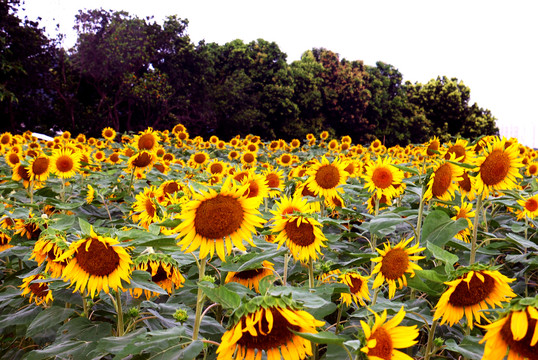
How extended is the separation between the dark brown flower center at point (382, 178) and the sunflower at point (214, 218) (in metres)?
1.92

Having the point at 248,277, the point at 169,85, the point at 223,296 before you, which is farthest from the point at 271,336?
the point at 169,85

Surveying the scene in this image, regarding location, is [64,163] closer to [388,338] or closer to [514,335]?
[388,338]

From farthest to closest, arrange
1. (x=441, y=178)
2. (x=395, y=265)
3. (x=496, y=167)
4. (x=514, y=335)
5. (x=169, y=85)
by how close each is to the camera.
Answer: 1. (x=169, y=85)
2. (x=441, y=178)
3. (x=496, y=167)
4. (x=395, y=265)
5. (x=514, y=335)

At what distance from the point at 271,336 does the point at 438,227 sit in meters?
1.24

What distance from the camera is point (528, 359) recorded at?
1.06 m

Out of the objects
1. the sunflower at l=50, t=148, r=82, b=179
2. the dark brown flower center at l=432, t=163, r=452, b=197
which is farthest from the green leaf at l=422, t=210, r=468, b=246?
the sunflower at l=50, t=148, r=82, b=179

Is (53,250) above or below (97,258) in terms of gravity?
below

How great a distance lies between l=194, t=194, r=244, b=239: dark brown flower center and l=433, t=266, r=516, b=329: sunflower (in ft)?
2.66

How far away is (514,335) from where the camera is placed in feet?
3.27

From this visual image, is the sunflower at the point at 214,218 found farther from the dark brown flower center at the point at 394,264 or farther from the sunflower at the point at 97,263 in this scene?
the dark brown flower center at the point at 394,264

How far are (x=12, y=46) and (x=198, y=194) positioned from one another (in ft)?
87.8

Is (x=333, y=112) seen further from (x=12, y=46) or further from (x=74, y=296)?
(x=74, y=296)

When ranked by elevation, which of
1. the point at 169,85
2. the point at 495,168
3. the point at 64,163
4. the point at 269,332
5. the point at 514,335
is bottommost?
the point at 64,163

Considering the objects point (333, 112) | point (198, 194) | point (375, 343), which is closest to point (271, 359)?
point (375, 343)
